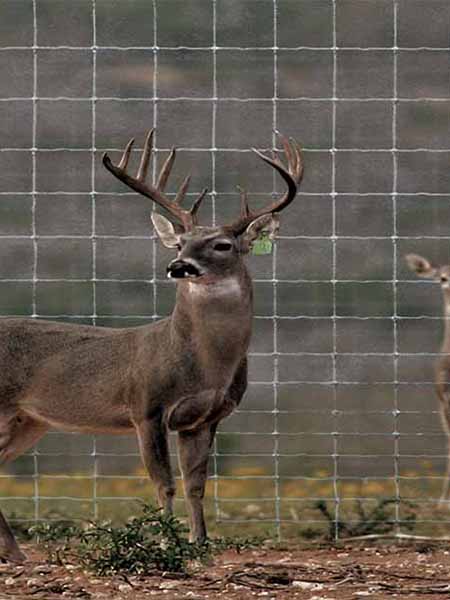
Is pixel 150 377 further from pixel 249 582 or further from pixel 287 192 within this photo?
pixel 249 582

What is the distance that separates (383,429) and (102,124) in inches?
89.9

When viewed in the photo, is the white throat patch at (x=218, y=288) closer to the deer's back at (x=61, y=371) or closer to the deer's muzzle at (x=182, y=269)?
the deer's muzzle at (x=182, y=269)

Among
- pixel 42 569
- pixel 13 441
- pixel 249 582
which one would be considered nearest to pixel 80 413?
pixel 13 441

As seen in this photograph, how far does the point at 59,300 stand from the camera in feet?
34.4

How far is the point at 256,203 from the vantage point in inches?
408

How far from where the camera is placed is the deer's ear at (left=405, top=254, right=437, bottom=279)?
10148 millimetres

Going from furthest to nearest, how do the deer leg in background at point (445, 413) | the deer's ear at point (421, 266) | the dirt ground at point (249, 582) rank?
the deer's ear at point (421, 266) → the deer leg in background at point (445, 413) → the dirt ground at point (249, 582)

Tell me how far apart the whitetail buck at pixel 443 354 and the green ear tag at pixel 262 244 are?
1.47 meters

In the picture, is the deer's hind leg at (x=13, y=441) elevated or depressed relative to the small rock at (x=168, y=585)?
elevated

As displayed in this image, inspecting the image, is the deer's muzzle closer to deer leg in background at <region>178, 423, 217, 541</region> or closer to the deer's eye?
the deer's eye

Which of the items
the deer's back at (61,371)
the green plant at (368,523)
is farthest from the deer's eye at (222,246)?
the green plant at (368,523)

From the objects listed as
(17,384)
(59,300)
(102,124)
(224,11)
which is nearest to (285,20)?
(224,11)

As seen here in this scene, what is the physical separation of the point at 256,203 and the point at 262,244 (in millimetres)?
1649

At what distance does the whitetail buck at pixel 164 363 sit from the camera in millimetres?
8609
